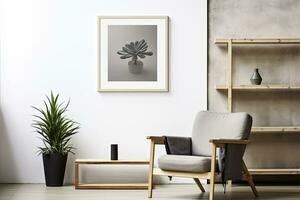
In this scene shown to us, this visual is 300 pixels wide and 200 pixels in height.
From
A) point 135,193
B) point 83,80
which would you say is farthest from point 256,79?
point 83,80

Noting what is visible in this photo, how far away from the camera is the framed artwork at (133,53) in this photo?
281 inches

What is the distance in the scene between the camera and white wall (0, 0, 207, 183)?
714cm

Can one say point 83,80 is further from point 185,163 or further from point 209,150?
point 185,163

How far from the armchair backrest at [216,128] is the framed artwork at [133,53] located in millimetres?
852

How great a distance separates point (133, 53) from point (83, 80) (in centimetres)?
63

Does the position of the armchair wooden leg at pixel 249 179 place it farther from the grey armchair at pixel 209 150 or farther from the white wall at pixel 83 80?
the white wall at pixel 83 80

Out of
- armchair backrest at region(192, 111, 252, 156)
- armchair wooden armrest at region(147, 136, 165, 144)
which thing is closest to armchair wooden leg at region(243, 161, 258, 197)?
armchair backrest at region(192, 111, 252, 156)

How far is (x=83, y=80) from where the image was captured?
23.5 feet

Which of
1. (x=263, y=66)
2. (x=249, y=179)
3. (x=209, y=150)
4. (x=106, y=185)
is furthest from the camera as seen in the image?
(x=263, y=66)

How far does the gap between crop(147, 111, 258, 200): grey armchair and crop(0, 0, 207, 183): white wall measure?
2.48ft

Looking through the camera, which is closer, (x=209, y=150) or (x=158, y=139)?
(x=158, y=139)

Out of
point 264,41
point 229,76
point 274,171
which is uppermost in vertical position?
point 264,41

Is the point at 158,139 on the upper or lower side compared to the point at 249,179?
upper

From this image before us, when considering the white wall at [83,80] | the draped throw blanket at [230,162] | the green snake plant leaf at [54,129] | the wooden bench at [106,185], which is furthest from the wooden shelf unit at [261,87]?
the green snake plant leaf at [54,129]
